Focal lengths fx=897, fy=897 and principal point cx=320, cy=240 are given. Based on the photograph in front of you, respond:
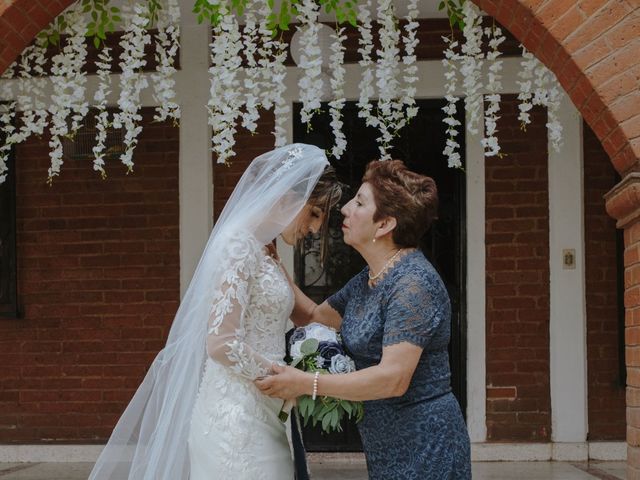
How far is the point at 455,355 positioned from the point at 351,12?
10.1 feet

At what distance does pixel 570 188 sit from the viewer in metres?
6.66

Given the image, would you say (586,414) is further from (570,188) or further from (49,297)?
(49,297)

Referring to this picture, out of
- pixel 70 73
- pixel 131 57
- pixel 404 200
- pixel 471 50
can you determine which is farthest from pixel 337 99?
pixel 404 200

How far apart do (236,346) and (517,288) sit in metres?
3.95

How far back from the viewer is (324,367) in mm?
3207

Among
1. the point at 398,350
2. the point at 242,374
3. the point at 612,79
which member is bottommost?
the point at 242,374

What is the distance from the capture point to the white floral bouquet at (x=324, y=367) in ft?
10.4

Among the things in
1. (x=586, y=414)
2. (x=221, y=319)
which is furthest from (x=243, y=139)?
(x=221, y=319)

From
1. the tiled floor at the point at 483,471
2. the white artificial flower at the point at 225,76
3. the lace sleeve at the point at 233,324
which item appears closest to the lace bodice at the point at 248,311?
the lace sleeve at the point at 233,324

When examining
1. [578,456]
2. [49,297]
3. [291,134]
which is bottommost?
[578,456]

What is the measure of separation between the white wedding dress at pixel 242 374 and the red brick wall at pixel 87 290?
3.56 meters

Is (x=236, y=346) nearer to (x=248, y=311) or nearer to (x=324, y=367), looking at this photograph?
(x=248, y=311)

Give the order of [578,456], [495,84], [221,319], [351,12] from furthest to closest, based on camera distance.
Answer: [578,456] → [495,84] → [351,12] → [221,319]

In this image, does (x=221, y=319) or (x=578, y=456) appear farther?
(x=578, y=456)
